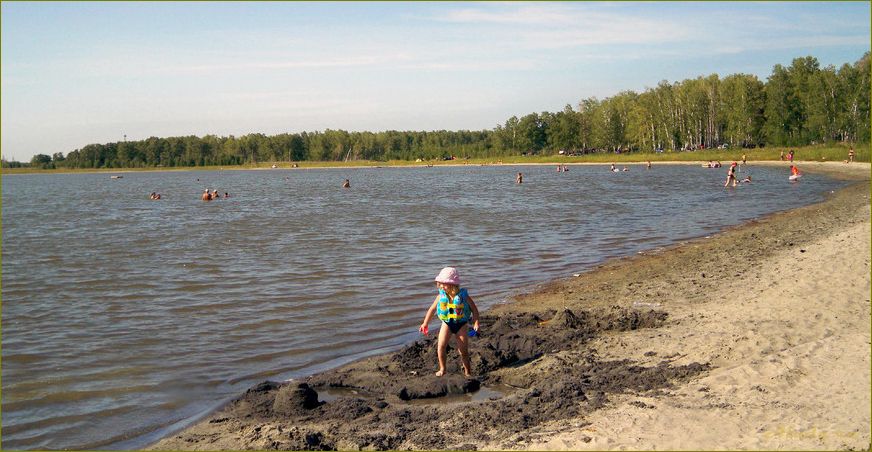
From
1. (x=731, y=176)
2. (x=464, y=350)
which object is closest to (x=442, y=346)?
(x=464, y=350)

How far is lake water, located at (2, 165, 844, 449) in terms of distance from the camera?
33.0 ft

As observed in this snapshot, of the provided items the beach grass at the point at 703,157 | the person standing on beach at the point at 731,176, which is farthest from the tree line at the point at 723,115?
the person standing on beach at the point at 731,176

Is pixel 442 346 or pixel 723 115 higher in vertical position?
pixel 723 115

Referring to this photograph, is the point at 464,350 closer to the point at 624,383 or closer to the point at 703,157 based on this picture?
the point at 624,383

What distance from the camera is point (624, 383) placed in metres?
8.21

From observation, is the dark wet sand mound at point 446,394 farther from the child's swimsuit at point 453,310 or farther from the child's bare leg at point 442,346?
the child's swimsuit at point 453,310

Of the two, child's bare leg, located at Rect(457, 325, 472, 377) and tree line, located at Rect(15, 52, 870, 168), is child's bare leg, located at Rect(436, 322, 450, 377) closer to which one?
child's bare leg, located at Rect(457, 325, 472, 377)

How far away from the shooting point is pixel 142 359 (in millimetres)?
11789

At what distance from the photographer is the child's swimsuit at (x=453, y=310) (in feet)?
31.6

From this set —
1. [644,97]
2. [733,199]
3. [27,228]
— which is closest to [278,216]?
[27,228]

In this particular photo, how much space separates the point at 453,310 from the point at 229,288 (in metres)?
10.1

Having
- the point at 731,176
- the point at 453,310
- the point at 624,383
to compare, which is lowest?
the point at 624,383

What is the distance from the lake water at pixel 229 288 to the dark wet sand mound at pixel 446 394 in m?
1.24

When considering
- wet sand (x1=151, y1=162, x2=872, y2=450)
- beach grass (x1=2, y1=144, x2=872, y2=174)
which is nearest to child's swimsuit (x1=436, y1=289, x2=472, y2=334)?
wet sand (x1=151, y1=162, x2=872, y2=450)
